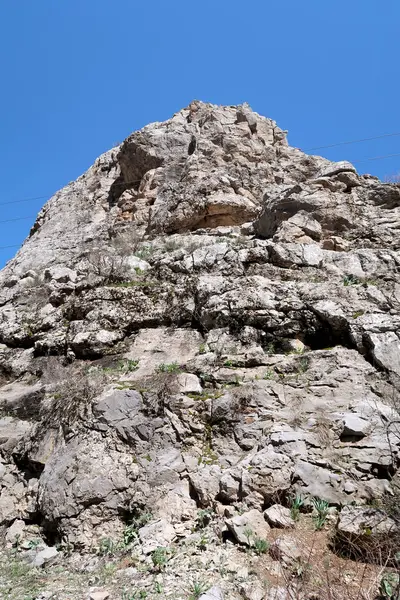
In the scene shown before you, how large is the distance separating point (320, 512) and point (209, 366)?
329cm

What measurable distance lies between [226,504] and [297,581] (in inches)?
64.8

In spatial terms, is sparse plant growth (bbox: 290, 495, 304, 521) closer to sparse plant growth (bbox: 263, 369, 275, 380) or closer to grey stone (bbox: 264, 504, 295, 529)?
grey stone (bbox: 264, 504, 295, 529)

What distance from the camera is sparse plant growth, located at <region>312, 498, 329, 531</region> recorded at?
16.1ft

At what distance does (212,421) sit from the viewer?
672 cm

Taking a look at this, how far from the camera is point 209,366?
772cm

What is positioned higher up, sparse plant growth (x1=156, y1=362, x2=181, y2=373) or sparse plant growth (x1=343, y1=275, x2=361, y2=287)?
sparse plant growth (x1=343, y1=275, x2=361, y2=287)

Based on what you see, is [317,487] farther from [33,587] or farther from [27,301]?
[27,301]

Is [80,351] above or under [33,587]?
above

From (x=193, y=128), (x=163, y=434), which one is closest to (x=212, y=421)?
(x=163, y=434)

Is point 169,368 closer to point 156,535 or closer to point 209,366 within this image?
point 209,366

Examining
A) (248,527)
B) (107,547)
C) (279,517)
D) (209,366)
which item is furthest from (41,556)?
(209,366)

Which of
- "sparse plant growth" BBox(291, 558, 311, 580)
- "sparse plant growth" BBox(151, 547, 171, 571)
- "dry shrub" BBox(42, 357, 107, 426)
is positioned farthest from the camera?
"dry shrub" BBox(42, 357, 107, 426)

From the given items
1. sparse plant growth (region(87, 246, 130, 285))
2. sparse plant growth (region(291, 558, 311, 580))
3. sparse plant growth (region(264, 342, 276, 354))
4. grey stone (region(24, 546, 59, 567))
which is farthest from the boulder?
sparse plant growth (region(87, 246, 130, 285))

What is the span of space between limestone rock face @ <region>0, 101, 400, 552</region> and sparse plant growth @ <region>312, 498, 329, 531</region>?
0.12m
